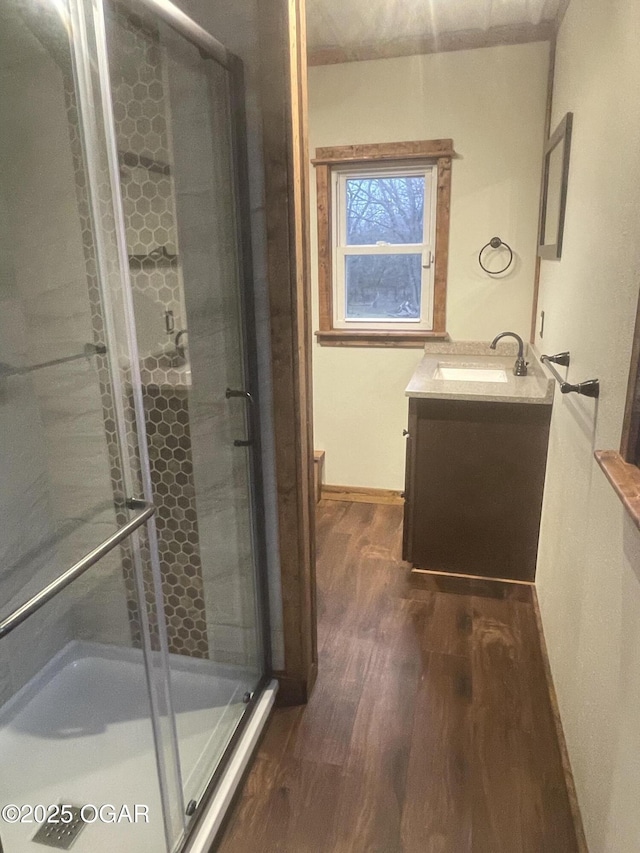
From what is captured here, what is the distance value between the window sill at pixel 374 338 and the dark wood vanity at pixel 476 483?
0.86 metres

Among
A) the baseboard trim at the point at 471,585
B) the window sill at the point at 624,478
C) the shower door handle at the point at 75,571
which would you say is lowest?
the baseboard trim at the point at 471,585

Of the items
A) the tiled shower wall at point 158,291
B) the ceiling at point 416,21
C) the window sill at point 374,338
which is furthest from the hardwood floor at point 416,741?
the ceiling at point 416,21

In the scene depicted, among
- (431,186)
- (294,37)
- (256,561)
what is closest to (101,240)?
(294,37)

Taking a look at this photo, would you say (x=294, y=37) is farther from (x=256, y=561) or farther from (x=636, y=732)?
(x=636, y=732)

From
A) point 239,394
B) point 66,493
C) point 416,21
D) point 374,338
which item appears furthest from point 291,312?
point 416,21

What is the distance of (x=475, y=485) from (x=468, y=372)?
73cm

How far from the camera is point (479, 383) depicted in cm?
255

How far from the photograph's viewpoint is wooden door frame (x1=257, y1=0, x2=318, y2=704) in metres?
1.45

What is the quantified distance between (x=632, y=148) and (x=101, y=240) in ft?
3.92

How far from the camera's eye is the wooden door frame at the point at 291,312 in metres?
1.45

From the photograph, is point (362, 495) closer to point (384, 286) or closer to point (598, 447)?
point (384, 286)

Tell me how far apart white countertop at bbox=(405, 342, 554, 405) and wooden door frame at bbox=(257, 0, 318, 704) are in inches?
32.7

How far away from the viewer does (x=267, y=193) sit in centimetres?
154

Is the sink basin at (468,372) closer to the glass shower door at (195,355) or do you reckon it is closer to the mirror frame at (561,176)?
the mirror frame at (561,176)
